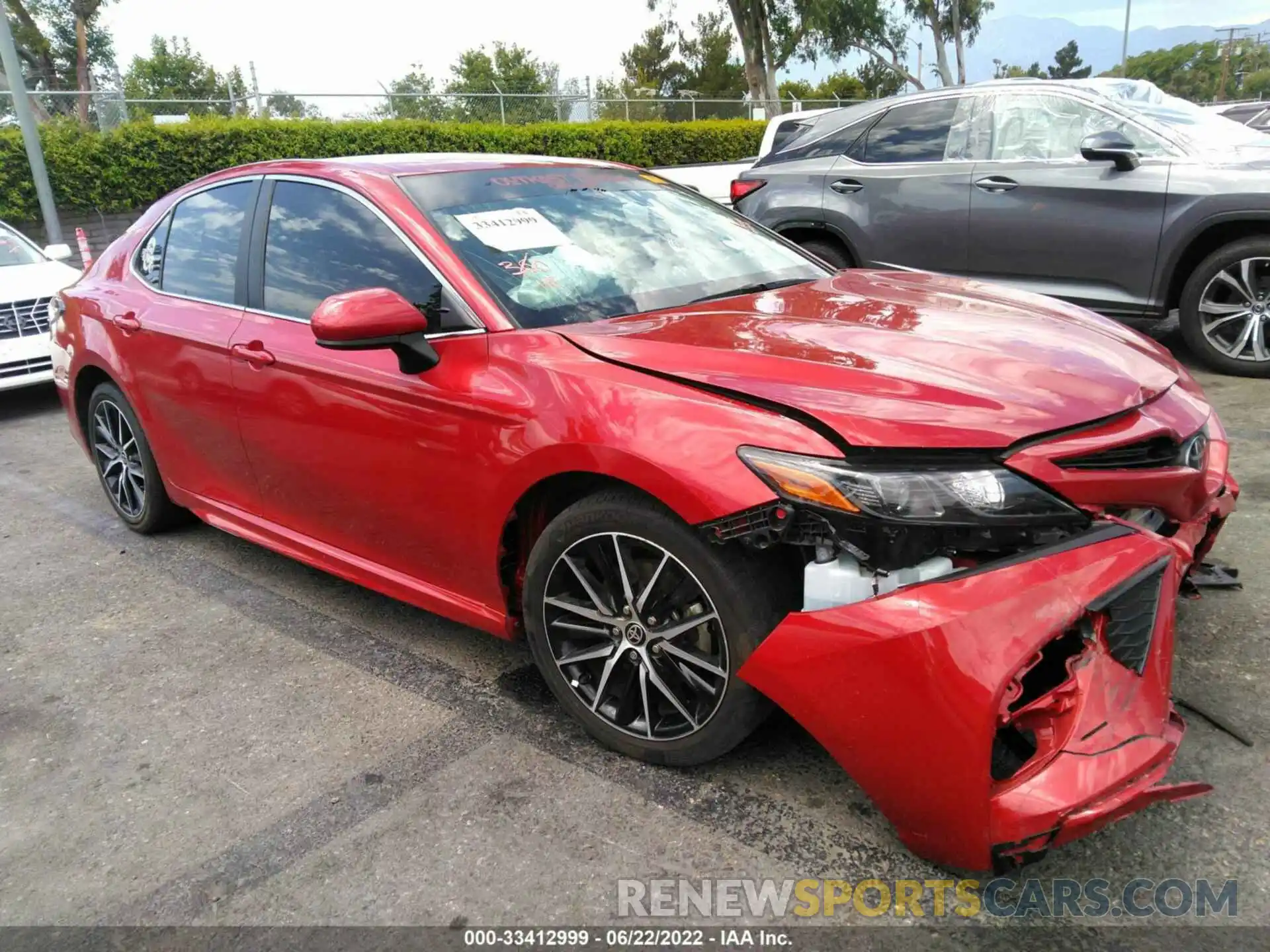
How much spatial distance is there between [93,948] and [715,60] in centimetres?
7242

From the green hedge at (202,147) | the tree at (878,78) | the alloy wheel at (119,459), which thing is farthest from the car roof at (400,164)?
the tree at (878,78)

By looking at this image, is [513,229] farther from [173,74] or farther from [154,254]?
[173,74]

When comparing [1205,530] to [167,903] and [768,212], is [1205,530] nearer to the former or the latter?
[167,903]

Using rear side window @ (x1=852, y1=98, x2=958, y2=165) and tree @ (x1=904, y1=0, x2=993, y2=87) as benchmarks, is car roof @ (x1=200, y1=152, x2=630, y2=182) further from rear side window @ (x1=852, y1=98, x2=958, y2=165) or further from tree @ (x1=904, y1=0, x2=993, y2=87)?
tree @ (x1=904, y1=0, x2=993, y2=87)

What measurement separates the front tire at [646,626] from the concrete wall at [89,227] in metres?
Result: 15.7

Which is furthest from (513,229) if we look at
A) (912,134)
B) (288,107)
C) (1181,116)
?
(288,107)

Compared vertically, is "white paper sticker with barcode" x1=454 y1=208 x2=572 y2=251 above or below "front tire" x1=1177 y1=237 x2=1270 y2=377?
above

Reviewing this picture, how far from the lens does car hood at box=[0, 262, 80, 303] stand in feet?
24.2

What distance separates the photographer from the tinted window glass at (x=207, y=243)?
3.66 metres

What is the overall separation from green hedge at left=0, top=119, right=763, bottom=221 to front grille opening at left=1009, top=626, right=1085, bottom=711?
460 inches

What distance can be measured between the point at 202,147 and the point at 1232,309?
1693 cm

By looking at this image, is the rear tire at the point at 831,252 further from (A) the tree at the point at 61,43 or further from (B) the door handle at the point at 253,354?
(A) the tree at the point at 61,43

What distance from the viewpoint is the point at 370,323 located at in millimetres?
2637

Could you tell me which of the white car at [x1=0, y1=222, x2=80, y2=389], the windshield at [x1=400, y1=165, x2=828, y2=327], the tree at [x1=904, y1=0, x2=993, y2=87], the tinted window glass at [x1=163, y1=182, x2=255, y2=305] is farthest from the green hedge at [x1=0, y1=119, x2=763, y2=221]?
the tree at [x1=904, y1=0, x2=993, y2=87]
